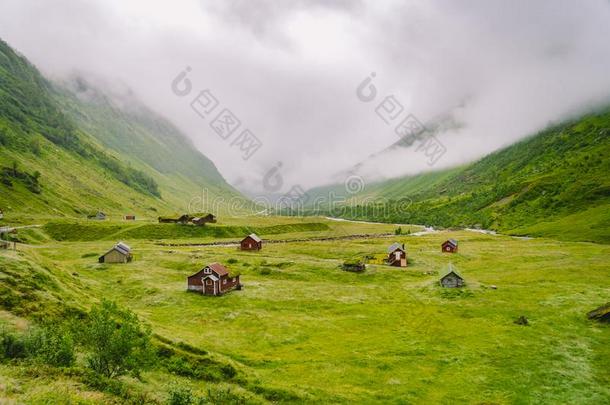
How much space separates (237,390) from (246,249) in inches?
3810

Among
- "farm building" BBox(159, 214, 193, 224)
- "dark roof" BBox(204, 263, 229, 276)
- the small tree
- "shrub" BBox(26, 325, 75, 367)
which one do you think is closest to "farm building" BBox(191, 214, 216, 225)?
"farm building" BBox(159, 214, 193, 224)

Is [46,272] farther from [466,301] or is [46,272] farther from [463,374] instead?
[466,301]

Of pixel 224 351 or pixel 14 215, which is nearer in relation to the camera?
pixel 224 351

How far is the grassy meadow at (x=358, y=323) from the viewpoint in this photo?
149 ft

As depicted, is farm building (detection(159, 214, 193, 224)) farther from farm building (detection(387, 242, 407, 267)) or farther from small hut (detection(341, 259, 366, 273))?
farm building (detection(387, 242, 407, 267))

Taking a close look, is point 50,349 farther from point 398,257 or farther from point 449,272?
point 398,257

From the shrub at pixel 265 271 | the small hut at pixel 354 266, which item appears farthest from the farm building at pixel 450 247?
the shrub at pixel 265 271

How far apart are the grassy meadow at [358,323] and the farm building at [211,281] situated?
2.63 meters

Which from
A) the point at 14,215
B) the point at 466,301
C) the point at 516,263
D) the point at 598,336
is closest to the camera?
the point at 598,336

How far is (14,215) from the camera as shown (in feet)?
519

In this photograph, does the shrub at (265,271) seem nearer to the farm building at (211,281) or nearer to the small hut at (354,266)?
the farm building at (211,281)

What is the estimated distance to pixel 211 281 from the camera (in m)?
83.9

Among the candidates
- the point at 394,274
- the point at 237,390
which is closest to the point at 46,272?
the point at 237,390

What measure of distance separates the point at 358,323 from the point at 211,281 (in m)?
32.7
